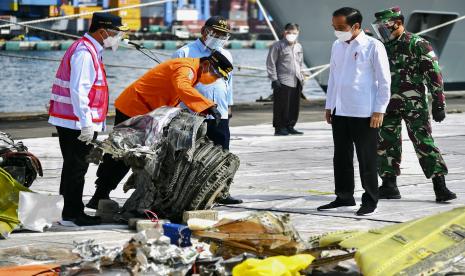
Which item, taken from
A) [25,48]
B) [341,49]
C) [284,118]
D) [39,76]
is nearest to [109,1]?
[25,48]

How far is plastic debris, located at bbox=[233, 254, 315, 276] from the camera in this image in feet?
21.9

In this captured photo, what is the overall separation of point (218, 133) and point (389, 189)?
5.19 feet

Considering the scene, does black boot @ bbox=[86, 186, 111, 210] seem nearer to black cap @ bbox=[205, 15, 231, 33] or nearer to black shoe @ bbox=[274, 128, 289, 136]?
black cap @ bbox=[205, 15, 231, 33]

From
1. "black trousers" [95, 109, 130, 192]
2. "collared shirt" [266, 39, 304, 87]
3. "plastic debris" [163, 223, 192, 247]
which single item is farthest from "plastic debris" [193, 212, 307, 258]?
"collared shirt" [266, 39, 304, 87]

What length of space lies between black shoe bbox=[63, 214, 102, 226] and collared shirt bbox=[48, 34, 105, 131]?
681mm

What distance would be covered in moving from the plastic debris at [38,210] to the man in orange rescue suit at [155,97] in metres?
0.78

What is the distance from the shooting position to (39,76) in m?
70.4

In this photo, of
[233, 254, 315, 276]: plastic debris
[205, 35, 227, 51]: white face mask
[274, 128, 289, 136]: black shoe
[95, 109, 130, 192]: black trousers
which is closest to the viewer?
[233, 254, 315, 276]: plastic debris

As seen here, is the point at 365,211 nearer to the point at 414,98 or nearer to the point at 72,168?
the point at 414,98

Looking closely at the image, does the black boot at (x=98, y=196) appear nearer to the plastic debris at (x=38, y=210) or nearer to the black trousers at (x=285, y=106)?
the plastic debris at (x=38, y=210)

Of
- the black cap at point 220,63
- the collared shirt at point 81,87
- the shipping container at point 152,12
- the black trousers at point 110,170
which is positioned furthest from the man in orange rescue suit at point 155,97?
the shipping container at point 152,12

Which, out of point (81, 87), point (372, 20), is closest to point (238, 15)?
point (372, 20)

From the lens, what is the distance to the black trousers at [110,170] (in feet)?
31.7

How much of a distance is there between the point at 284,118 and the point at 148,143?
795 centimetres
